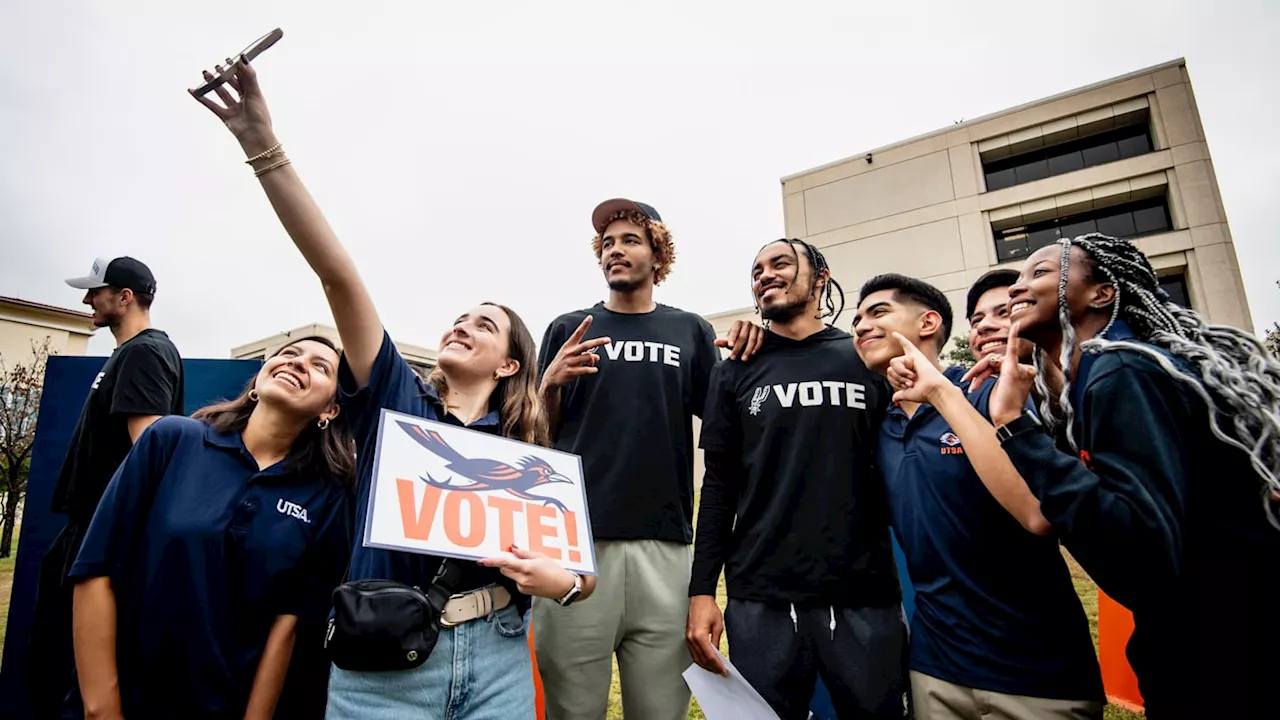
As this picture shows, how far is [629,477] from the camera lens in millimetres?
2795

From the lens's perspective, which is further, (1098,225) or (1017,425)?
(1098,225)

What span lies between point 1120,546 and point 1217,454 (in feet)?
1.33

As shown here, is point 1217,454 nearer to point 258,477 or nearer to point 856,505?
point 856,505

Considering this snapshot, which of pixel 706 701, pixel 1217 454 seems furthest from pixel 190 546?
pixel 1217 454

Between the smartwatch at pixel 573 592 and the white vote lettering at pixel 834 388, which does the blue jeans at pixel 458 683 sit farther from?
the white vote lettering at pixel 834 388

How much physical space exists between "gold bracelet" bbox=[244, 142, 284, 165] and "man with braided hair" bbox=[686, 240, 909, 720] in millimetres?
1950

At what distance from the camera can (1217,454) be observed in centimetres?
162

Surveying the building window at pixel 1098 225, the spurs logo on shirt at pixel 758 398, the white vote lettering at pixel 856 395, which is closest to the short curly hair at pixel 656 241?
the spurs logo on shirt at pixel 758 398

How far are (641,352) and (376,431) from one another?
147 cm

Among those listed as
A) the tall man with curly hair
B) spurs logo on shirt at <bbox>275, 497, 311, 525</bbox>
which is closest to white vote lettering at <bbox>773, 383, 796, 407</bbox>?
the tall man with curly hair

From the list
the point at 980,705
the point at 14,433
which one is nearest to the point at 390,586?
the point at 980,705

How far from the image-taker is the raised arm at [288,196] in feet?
5.83

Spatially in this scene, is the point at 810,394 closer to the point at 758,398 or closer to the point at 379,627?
the point at 758,398

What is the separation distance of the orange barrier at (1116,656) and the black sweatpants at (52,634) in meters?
6.07
